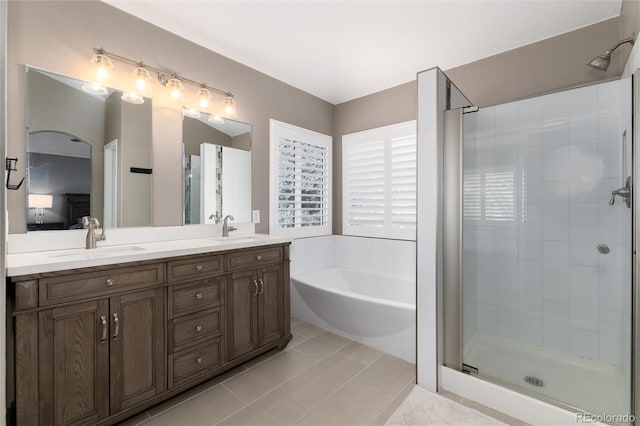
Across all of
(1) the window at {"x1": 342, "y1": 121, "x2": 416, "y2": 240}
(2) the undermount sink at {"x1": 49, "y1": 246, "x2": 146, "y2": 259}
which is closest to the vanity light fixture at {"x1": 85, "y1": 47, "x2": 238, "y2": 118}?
(2) the undermount sink at {"x1": 49, "y1": 246, "x2": 146, "y2": 259}

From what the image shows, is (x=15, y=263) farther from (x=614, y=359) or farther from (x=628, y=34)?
(x=628, y=34)

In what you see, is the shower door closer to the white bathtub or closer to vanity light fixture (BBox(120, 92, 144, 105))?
the white bathtub

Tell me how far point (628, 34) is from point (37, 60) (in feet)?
12.4

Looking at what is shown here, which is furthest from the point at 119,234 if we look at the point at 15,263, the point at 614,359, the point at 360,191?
the point at 614,359

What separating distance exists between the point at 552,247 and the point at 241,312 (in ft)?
7.18

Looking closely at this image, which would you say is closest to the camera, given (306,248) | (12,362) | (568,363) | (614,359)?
(12,362)

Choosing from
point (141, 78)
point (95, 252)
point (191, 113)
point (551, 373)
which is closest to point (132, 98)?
point (141, 78)

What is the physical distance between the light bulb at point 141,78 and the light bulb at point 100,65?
16 centimetres

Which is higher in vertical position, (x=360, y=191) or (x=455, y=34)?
(x=455, y=34)

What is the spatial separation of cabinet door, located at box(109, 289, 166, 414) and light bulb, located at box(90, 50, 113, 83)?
1.48 m

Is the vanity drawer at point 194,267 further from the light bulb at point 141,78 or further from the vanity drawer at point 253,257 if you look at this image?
the light bulb at point 141,78

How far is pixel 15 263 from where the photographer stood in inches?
52.7

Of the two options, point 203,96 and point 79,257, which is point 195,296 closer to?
point 79,257

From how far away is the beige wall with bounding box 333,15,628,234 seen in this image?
220cm
